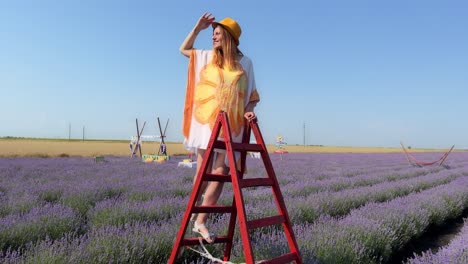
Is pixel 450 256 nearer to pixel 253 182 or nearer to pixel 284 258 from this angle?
pixel 284 258

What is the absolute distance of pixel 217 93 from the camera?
2625mm

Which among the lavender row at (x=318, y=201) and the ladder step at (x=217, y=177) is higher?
the ladder step at (x=217, y=177)

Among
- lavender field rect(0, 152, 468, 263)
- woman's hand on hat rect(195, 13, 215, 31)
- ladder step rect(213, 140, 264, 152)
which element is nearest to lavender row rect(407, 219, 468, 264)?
lavender field rect(0, 152, 468, 263)

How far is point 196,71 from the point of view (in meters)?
2.88

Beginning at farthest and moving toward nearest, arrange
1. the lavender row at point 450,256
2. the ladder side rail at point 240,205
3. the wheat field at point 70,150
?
the wheat field at point 70,150 < the lavender row at point 450,256 < the ladder side rail at point 240,205

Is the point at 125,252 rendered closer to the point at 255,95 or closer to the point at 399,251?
the point at 255,95

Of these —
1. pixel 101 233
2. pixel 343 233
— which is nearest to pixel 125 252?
pixel 101 233

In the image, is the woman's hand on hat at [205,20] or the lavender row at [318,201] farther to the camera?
the lavender row at [318,201]

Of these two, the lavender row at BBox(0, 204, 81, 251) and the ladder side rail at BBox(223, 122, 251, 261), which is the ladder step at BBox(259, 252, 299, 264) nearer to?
the ladder side rail at BBox(223, 122, 251, 261)

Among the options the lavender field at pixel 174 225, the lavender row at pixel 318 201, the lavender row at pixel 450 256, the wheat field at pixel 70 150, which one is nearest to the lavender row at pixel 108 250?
the lavender field at pixel 174 225

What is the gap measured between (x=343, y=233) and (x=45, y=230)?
9.13ft

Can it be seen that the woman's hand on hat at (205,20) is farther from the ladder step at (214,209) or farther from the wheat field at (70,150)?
the wheat field at (70,150)

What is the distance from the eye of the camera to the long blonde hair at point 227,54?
2.67 m

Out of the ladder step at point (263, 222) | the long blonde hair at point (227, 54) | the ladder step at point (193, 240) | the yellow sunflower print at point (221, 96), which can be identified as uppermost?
the long blonde hair at point (227, 54)
